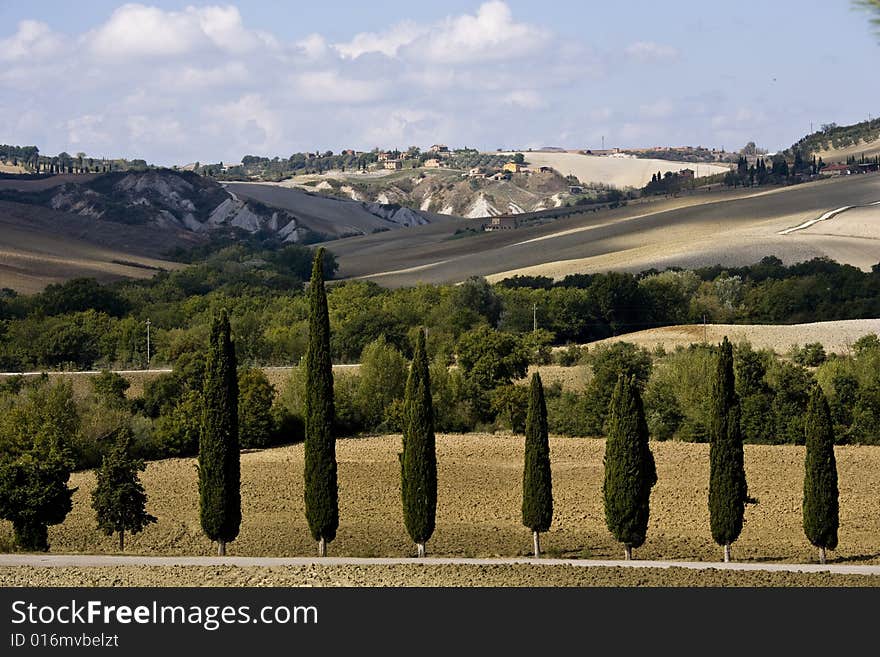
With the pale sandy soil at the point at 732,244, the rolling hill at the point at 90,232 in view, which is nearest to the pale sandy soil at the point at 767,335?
the pale sandy soil at the point at 732,244

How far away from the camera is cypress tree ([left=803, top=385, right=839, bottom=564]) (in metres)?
31.4

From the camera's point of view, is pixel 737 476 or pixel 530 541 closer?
pixel 737 476

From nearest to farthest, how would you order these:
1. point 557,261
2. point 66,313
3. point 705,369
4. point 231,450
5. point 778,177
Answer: point 231,450, point 705,369, point 66,313, point 557,261, point 778,177

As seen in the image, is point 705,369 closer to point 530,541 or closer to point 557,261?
point 530,541

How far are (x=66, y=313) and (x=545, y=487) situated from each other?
181 ft

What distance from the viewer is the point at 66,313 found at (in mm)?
82750

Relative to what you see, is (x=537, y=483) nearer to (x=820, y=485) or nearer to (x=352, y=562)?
(x=352, y=562)

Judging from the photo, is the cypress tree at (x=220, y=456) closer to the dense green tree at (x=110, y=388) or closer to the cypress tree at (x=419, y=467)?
the cypress tree at (x=419, y=467)

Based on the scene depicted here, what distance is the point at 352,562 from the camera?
93.3 feet

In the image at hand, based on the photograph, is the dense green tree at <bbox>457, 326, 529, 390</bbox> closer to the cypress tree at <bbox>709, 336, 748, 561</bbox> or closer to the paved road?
the cypress tree at <bbox>709, 336, 748, 561</bbox>

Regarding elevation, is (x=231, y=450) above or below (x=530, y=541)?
above

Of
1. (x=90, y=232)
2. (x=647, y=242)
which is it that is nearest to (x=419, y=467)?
(x=647, y=242)

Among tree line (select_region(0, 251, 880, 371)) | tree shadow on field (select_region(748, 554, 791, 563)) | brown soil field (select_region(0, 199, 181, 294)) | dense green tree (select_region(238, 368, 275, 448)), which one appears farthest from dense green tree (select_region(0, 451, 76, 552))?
brown soil field (select_region(0, 199, 181, 294))

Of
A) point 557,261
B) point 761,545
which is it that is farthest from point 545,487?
point 557,261
